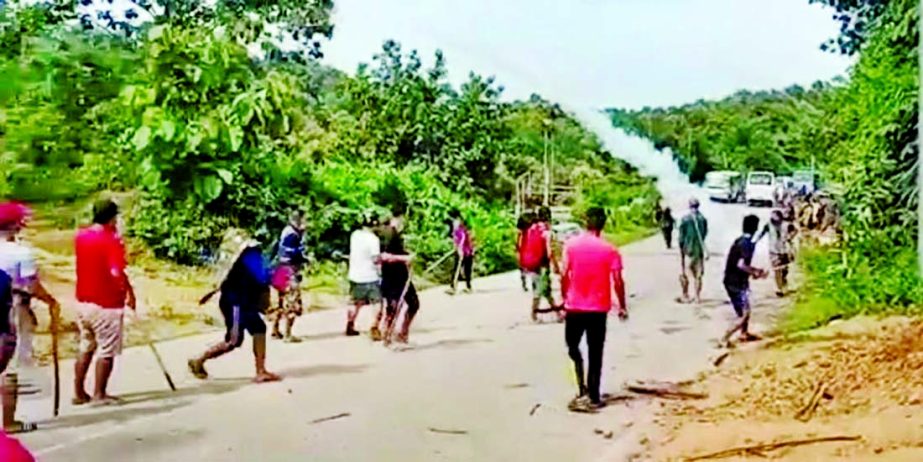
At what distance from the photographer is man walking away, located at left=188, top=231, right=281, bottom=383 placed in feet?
9.51

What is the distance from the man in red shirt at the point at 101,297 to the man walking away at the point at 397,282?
1.97 feet

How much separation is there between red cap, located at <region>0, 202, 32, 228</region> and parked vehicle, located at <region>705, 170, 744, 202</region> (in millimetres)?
1486

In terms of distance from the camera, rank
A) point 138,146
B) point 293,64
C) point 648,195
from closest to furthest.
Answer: point 138,146, point 293,64, point 648,195

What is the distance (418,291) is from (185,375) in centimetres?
62

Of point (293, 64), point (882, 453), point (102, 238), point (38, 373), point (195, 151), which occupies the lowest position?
point (882, 453)

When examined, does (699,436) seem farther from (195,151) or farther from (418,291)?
(195,151)

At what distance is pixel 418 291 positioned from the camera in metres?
3.26

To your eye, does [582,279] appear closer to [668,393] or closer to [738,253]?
[668,393]

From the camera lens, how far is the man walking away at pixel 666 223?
122 inches

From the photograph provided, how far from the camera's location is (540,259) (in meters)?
3.05

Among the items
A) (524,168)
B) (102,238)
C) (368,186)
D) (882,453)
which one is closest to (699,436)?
(882,453)

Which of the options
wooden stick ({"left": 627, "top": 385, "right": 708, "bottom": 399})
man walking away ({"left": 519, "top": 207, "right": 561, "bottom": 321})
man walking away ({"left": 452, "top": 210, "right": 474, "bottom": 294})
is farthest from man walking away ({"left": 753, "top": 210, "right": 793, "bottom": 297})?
man walking away ({"left": 452, "top": 210, "right": 474, "bottom": 294})

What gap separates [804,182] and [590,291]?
2.31 ft

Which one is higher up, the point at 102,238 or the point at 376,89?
the point at 376,89
